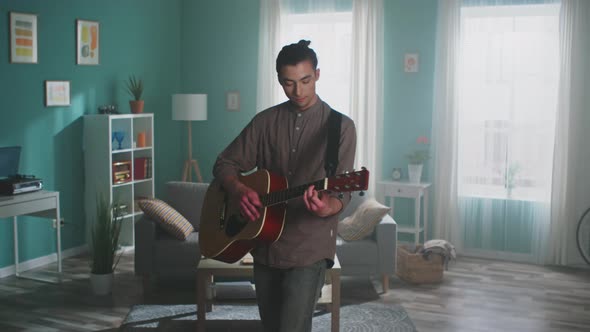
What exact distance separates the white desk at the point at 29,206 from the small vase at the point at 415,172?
3174 mm

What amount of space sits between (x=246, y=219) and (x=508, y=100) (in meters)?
4.37

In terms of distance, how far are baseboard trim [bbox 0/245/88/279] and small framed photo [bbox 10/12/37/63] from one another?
65.8 inches

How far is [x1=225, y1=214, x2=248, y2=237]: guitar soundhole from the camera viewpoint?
2.41m

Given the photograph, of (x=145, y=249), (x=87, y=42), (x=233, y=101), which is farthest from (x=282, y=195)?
(x=233, y=101)

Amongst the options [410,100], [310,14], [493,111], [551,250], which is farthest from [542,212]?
[310,14]

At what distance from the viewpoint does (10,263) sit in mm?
5398

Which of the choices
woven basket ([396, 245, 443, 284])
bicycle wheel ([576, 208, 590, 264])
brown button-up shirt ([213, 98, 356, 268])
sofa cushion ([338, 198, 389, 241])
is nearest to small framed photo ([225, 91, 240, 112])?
sofa cushion ([338, 198, 389, 241])

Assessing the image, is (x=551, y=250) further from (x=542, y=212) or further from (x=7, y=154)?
(x=7, y=154)

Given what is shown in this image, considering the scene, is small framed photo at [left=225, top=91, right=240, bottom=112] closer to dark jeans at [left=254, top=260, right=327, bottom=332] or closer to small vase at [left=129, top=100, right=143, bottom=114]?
small vase at [left=129, top=100, right=143, bottom=114]

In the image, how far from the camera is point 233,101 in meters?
7.38

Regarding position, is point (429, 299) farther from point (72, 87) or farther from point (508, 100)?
point (72, 87)

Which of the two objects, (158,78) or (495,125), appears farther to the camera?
(158,78)

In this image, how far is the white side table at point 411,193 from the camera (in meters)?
6.12

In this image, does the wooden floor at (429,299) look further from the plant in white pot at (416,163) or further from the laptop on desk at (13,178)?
the plant in white pot at (416,163)
